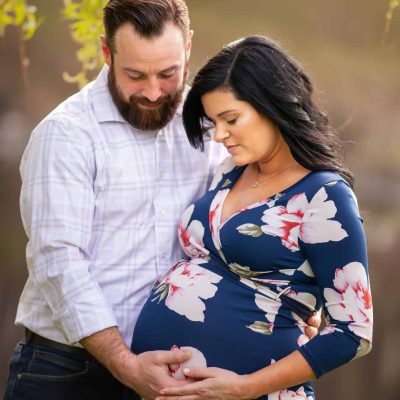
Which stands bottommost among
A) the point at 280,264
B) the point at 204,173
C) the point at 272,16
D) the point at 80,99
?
the point at 280,264

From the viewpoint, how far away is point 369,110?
4.62 m

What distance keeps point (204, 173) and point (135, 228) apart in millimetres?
313

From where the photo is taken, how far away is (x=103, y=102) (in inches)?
128

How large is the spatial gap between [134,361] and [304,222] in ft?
2.09

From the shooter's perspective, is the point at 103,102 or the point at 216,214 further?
the point at 103,102

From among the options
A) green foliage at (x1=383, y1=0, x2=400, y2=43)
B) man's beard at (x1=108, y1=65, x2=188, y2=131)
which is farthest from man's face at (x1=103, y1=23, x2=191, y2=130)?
green foliage at (x1=383, y1=0, x2=400, y2=43)

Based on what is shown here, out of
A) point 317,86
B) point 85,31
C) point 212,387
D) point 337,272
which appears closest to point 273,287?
point 337,272

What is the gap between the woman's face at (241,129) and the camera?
117 inches

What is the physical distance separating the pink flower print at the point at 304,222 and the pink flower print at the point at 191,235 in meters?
0.24

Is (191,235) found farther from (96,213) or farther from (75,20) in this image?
(75,20)

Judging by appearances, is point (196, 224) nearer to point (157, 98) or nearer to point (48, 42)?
point (157, 98)

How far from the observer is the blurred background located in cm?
446

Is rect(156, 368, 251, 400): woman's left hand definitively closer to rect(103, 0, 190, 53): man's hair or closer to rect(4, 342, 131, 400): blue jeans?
rect(4, 342, 131, 400): blue jeans

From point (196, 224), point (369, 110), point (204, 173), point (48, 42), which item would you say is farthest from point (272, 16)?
point (196, 224)
